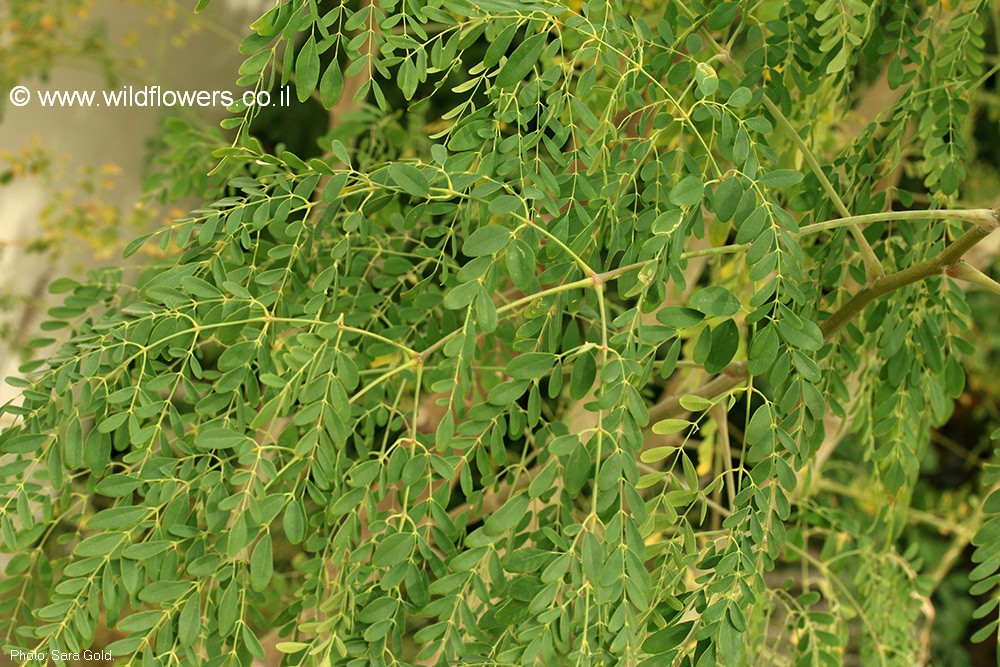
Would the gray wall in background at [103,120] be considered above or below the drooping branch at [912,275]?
below

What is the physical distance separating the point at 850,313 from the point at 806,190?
0.12m

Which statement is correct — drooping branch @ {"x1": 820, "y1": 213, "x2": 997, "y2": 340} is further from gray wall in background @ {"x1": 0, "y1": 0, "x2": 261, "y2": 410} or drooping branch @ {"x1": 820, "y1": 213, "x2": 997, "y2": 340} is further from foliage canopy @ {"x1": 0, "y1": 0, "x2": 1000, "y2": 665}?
gray wall in background @ {"x1": 0, "y1": 0, "x2": 261, "y2": 410}

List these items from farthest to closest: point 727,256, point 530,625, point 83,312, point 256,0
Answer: point 256,0 < point 727,256 < point 83,312 < point 530,625

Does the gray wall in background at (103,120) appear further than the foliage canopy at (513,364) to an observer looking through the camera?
Yes

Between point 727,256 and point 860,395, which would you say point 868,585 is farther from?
point 727,256

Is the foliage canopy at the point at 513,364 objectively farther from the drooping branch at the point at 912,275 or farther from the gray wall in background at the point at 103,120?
the gray wall in background at the point at 103,120

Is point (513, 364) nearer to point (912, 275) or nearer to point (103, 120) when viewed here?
point (912, 275)

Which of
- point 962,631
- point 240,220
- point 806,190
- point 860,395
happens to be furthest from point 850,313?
point 962,631

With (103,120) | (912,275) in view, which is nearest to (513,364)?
(912,275)

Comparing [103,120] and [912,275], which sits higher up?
[912,275]

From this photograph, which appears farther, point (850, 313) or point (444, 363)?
point (850, 313)

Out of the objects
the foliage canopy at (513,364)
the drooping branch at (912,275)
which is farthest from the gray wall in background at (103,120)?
the drooping branch at (912,275)

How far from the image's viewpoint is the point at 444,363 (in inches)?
23.2

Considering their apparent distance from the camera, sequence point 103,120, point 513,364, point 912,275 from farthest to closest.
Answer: point 103,120, point 912,275, point 513,364
